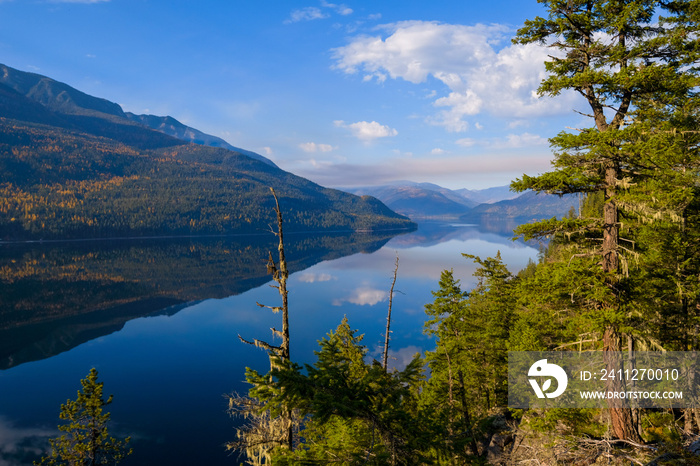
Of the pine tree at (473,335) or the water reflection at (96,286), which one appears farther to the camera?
the water reflection at (96,286)

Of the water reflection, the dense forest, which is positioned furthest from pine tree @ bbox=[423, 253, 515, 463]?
the water reflection

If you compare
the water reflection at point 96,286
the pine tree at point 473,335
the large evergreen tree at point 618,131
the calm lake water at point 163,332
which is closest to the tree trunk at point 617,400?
the large evergreen tree at point 618,131

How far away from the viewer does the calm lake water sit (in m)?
35.8

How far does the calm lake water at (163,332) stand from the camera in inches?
1409

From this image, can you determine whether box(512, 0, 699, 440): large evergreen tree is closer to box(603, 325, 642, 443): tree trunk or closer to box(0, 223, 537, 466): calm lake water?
box(603, 325, 642, 443): tree trunk

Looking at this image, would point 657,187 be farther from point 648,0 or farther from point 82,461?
point 82,461

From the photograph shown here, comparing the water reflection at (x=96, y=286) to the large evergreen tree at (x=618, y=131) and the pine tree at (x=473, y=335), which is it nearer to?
the pine tree at (x=473, y=335)

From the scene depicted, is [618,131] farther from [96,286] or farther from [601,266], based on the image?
[96,286]

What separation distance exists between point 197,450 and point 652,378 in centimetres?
3413

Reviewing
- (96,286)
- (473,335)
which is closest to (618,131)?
(473,335)

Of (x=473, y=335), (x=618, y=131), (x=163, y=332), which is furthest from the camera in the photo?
(x=163, y=332)

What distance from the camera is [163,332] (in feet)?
226

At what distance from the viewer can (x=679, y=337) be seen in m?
14.6

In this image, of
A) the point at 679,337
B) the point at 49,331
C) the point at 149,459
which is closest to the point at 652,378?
the point at 679,337
